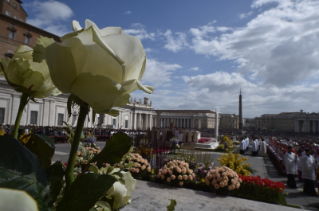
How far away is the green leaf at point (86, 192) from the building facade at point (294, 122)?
14849 cm

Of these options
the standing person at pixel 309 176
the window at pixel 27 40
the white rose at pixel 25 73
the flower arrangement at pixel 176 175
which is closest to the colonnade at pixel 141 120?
the window at pixel 27 40

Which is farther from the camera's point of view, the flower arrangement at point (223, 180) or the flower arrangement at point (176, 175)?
the flower arrangement at point (176, 175)

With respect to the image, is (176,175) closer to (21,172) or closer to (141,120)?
(21,172)

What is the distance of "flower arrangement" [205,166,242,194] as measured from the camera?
22.2 feet

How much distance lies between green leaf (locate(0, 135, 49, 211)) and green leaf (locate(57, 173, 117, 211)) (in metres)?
0.05

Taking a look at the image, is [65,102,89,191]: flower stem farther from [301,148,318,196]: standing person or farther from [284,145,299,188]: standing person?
[284,145,299,188]: standing person

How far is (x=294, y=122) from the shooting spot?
445ft

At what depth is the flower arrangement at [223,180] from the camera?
6.77 meters

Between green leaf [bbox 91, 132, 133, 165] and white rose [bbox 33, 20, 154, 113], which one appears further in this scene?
A: green leaf [bbox 91, 132, 133, 165]

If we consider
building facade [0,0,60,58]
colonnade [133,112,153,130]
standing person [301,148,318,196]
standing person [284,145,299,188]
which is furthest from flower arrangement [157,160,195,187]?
colonnade [133,112,153,130]

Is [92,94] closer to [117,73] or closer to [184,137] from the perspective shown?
[117,73]

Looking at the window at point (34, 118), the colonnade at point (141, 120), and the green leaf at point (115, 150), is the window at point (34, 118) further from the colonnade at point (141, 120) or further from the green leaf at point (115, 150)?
the green leaf at point (115, 150)

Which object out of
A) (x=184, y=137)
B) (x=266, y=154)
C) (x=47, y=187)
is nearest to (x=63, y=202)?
(x=47, y=187)

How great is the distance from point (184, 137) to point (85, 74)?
1115 inches
